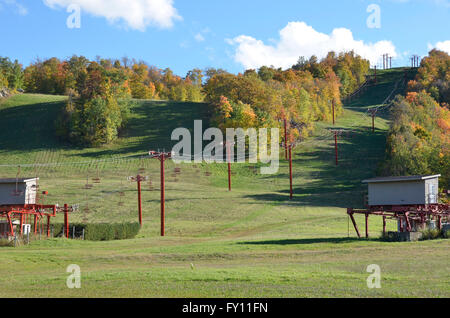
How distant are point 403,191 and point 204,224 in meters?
23.5

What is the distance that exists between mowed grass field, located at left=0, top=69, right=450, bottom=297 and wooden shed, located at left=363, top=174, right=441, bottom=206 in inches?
202

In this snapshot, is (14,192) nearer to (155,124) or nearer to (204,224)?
(204,224)

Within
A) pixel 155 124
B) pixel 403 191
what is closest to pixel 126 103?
pixel 155 124

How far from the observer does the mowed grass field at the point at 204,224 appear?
69.4 feet

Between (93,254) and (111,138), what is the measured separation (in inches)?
3097

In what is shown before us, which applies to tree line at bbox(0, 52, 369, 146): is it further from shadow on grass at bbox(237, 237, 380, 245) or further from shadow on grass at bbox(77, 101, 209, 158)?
shadow on grass at bbox(237, 237, 380, 245)

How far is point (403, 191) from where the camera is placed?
156 feet

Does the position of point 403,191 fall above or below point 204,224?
above

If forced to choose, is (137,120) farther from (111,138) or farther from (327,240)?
(327,240)

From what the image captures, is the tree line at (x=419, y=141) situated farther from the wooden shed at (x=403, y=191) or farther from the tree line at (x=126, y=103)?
the wooden shed at (x=403, y=191)

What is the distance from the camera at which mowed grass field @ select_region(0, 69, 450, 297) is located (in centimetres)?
2116

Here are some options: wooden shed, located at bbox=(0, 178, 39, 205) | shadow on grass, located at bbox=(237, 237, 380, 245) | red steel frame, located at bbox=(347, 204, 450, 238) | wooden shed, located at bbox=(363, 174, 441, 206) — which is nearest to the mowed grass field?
shadow on grass, located at bbox=(237, 237, 380, 245)

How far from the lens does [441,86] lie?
588 feet
